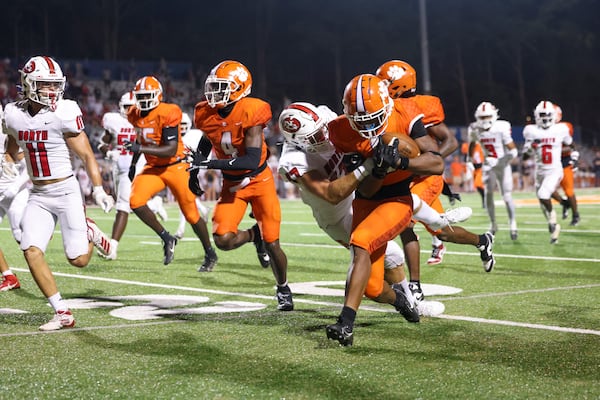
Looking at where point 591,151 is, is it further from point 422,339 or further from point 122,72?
point 422,339

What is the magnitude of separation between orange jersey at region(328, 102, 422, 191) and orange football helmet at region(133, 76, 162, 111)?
4.15m

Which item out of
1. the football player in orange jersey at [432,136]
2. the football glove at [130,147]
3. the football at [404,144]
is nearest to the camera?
the football at [404,144]

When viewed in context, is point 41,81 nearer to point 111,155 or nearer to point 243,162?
point 243,162

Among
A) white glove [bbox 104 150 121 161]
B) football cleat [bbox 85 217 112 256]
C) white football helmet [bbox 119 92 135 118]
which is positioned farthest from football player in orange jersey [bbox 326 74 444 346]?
white glove [bbox 104 150 121 161]

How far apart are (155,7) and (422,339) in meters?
37.7

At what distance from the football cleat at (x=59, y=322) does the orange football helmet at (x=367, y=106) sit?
2.11 meters

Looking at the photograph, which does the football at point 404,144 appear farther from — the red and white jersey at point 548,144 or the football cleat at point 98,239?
the red and white jersey at point 548,144

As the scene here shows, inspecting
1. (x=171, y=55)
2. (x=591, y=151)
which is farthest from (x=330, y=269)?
(x=171, y=55)

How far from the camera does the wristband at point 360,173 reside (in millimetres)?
4616

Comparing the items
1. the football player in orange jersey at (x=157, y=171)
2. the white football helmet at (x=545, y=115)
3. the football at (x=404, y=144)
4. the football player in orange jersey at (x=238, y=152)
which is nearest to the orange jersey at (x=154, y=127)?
the football player in orange jersey at (x=157, y=171)

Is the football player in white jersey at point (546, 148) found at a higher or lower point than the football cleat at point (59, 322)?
higher

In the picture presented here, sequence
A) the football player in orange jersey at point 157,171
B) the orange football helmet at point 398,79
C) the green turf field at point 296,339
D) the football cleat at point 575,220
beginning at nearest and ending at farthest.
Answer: the green turf field at point 296,339 < the orange football helmet at point 398,79 < the football player in orange jersey at point 157,171 < the football cleat at point 575,220

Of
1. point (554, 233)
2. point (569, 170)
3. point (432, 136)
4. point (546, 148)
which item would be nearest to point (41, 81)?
point (432, 136)

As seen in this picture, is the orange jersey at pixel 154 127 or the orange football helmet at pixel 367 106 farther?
the orange jersey at pixel 154 127
